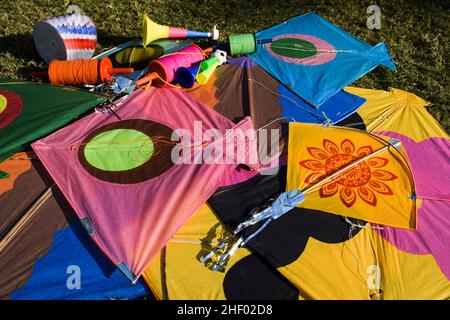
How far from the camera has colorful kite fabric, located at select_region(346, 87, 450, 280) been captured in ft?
10.2

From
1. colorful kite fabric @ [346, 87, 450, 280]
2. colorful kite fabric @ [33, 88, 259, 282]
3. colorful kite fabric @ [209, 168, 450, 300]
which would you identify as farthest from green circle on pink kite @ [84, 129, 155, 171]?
colorful kite fabric @ [346, 87, 450, 280]

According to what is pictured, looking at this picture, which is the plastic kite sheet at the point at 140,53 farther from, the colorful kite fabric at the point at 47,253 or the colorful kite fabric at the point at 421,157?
the colorful kite fabric at the point at 421,157

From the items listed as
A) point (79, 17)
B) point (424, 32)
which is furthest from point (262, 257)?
point (424, 32)

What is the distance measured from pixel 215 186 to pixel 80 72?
1.90 metres

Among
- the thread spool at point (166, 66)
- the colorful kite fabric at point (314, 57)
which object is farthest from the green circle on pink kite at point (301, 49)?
the thread spool at point (166, 66)

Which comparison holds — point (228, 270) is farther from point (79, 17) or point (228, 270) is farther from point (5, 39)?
point (5, 39)

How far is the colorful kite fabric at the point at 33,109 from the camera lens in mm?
3436

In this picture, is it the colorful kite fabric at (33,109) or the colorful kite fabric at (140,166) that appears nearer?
the colorful kite fabric at (140,166)

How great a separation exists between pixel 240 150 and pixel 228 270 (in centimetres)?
96

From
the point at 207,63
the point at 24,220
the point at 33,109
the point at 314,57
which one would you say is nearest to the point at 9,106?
the point at 33,109

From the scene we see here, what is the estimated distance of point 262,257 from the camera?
116 inches

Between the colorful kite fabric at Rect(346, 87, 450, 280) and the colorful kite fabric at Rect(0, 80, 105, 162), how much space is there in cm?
247

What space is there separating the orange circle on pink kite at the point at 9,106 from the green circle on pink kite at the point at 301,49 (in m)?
2.42

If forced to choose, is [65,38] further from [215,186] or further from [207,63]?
[215,186]
